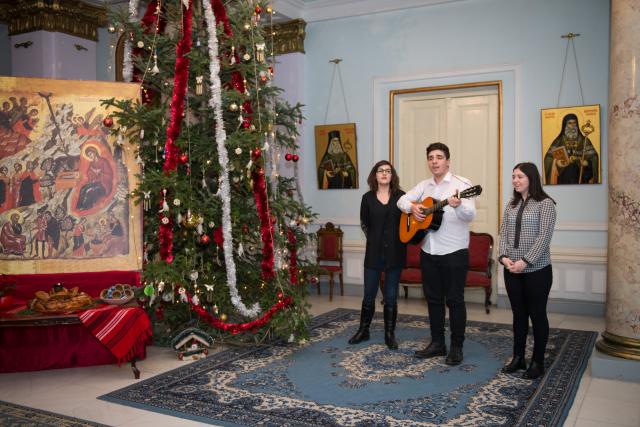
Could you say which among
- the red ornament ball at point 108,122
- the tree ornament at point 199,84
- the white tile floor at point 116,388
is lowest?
the white tile floor at point 116,388

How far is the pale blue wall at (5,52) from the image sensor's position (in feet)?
31.3

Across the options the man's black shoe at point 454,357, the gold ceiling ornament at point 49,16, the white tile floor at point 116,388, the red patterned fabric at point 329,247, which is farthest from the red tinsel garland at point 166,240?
the gold ceiling ornament at point 49,16

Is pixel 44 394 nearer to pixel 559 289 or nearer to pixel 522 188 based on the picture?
A: pixel 522 188

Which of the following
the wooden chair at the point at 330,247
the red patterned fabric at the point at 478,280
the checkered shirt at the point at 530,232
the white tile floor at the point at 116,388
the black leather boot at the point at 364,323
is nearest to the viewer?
the white tile floor at the point at 116,388

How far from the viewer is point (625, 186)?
4766mm

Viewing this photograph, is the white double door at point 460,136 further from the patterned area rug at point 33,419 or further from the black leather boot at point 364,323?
the patterned area rug at point 33,419

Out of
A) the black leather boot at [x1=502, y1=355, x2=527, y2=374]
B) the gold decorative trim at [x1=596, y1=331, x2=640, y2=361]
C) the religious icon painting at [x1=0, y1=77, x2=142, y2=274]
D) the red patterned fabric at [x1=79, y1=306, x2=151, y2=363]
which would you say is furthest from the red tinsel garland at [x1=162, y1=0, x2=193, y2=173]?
the gold decorative trim at [x1=596, y1=331, x2=640, y2=361]

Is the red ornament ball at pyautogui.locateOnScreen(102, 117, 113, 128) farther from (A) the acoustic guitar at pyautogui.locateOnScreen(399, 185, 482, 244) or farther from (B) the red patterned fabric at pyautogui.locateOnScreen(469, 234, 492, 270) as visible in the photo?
(B) the red patterned fabric at pyautogui.locateOnScreen(469, 234, 492, 270)

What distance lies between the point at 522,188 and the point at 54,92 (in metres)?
4.04

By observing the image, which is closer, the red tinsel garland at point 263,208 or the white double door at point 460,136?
the red tinsel garland at point 263,208

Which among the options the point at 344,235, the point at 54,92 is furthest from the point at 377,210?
the point at 344,235

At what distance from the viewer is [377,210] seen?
5598 mm

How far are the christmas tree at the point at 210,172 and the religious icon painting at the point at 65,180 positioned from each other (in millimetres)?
178

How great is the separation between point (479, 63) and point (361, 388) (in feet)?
17.5
